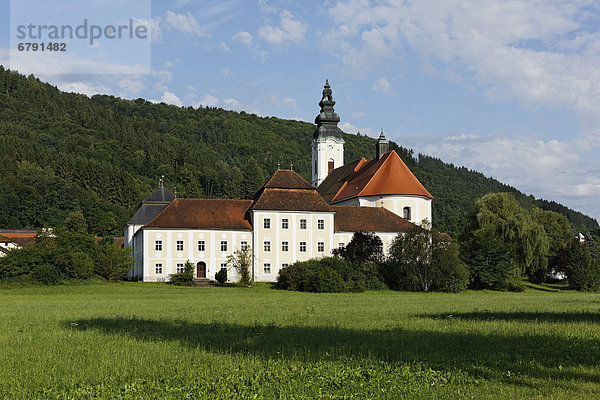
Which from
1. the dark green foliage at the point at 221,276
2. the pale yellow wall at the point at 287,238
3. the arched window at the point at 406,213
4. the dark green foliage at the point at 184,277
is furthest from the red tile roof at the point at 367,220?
the dark green foliage at the point at 184,277

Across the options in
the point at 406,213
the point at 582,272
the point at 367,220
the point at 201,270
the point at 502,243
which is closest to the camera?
the point at 502,243

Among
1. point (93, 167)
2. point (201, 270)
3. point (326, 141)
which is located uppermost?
point (93, 167)

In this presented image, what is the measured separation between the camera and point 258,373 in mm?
10641

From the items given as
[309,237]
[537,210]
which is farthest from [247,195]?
[309,237]

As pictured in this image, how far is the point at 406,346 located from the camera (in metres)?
13.7

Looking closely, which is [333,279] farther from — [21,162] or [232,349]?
[21,162]

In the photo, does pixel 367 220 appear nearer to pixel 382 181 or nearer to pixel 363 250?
pixel 382 181

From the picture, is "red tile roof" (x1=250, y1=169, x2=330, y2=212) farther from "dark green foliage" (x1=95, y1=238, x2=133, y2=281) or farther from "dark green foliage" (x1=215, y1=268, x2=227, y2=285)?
"dark green foliage" (x1=95, y1=238, x2=133, y2=281)

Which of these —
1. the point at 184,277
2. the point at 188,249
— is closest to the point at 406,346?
the point at 184,277

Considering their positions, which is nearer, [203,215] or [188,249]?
[188,249]

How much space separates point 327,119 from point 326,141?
354 centimetres

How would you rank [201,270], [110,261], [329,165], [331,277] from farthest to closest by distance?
[329,165] → [201,270] → [110,261] → [331,277]

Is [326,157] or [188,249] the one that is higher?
[326,157]

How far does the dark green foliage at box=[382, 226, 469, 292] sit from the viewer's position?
173 feet
